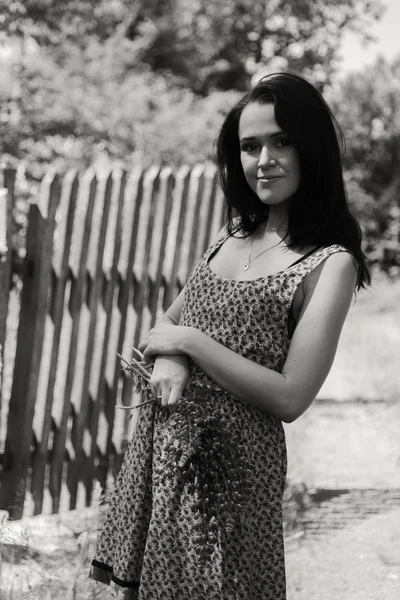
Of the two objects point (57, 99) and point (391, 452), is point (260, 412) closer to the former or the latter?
point (391, 452)

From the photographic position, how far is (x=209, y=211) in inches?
196

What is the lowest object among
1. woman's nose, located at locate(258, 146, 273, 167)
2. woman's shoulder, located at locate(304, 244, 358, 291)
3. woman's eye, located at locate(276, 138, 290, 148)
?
woman's shoulder, located at locate(304, 244, 358, 291)

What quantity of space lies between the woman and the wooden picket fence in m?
2.13

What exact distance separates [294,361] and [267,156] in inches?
18.4

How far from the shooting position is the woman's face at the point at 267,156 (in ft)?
5.99

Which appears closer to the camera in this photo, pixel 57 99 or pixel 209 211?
pixel 209 211

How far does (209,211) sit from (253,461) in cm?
330

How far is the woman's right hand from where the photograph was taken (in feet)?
5.62

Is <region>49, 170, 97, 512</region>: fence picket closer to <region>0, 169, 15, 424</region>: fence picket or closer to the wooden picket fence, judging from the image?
the wooden picket fence

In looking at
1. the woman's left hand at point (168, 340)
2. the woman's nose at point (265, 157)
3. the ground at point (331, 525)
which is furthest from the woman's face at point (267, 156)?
the ground at point (331, 525)

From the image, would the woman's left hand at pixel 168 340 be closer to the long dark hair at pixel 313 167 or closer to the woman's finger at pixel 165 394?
the woman's finger at pixel 165 394

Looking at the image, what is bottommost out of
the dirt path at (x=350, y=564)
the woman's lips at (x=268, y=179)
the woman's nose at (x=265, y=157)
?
the dirt path at (x=350, y=564)

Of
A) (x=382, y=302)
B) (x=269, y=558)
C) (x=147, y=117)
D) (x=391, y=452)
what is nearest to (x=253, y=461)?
(x=269, y=558)

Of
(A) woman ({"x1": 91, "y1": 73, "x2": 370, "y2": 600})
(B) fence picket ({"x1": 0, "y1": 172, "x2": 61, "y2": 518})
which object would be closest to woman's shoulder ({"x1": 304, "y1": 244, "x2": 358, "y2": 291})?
(A) woman ({"x1": 91, "y1": 73, "x2": 370, "y2": 600})
